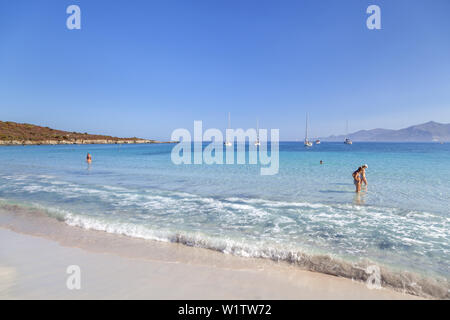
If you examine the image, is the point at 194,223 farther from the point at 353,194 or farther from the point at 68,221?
the point at 353,194

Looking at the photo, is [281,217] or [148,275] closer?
[148,275]

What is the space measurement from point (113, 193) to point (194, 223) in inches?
259

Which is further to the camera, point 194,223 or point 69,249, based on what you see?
point 194,223

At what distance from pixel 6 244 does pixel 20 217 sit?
2.87 meters

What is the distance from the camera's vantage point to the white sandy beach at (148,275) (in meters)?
3.73

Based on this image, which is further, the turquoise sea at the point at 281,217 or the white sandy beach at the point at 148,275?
the turquoise sea at the point at 281,217

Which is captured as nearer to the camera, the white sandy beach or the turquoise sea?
the white sandy beach

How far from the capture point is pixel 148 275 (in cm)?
427

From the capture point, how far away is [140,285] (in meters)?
3.93

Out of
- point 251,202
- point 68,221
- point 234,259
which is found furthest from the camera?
point 251,202

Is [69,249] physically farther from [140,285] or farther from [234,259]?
[234,259]

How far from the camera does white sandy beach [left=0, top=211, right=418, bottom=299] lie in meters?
3.73
